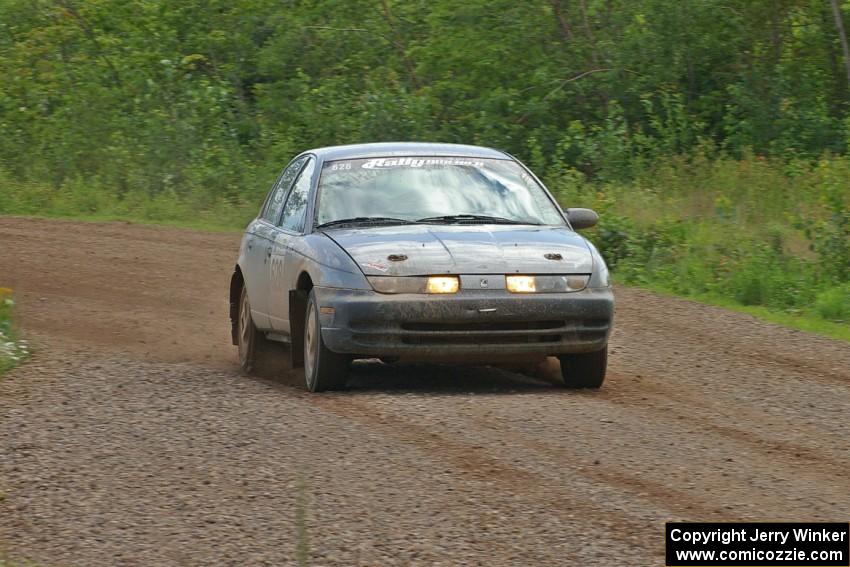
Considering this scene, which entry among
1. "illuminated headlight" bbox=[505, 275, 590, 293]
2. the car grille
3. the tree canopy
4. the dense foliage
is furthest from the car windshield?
the tree canopy

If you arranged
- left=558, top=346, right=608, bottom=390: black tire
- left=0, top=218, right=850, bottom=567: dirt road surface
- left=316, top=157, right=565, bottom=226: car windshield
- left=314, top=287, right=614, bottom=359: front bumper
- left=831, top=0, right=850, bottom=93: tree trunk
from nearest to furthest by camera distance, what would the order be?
left=0, top=218, right=850, bottom=567: dirt road surface < left=314, top=287, right=614, bottom=359: front bumper < left=558, top=346, right=608, bottom=390: black tire < left=316, top=157, right=565, bottom=226: car windshield < left=831, top=0, right=850, bottom=93: tree trunk

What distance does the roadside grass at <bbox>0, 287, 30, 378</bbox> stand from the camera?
11073 mm

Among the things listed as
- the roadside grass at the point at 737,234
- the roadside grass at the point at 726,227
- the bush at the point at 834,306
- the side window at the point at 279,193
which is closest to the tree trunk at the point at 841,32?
the roadside grass at the point at 726,227

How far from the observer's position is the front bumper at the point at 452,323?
9.34 m

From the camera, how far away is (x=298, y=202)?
11016mm

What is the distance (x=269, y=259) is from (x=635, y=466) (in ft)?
14.9

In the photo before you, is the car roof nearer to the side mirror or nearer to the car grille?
the side mirror

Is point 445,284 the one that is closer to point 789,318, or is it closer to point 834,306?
point 789,318

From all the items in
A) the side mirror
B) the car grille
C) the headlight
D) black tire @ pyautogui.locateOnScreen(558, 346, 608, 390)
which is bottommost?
black tire @ pyautogui.locateOnScreen(558, 346, 608, 390)

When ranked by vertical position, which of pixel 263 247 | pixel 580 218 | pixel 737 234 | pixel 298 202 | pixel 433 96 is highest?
pixel 298 202

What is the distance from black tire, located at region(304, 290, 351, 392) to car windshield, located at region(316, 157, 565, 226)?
2.83 feet

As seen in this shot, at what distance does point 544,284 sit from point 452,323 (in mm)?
617

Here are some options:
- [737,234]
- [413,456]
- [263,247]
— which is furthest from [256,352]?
[737,234]

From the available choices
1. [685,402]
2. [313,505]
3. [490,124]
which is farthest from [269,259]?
[490,124]
